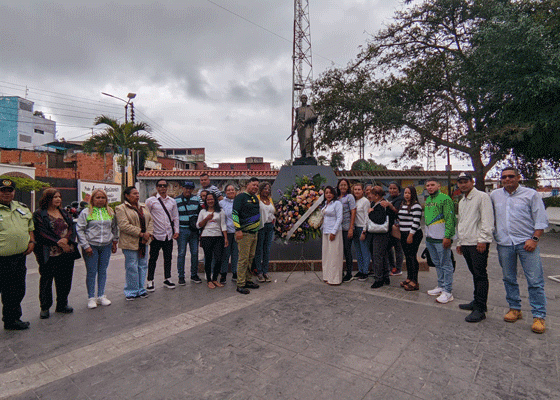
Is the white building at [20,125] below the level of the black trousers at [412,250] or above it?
above

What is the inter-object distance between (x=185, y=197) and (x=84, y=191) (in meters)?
10.2

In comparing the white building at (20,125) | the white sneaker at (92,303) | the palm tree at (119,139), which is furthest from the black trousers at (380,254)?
the white building at (20,125)

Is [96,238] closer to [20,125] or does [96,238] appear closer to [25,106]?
[20,125]

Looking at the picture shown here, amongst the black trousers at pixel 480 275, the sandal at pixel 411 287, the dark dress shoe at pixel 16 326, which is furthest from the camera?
the sandal at pixel 411 287

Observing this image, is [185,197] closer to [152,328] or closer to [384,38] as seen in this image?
[152,328]

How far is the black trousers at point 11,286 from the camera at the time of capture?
3.60 metres

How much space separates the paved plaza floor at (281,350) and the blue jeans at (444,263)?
30cm

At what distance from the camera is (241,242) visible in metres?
4.98

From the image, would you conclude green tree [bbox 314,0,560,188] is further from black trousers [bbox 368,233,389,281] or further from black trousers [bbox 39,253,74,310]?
black trousers [bbox 39,253,74,310]

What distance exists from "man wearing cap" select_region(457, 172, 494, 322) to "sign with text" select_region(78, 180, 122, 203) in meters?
13.1

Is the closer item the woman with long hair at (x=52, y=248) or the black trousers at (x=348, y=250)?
the woman with long hair at (x=52, y=248)

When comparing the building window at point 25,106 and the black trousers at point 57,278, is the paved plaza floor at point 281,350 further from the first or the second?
the building window at point 25,106

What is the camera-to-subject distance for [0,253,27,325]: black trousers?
142 inches

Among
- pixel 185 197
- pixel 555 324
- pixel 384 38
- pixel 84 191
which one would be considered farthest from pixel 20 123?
pixel 555 324
